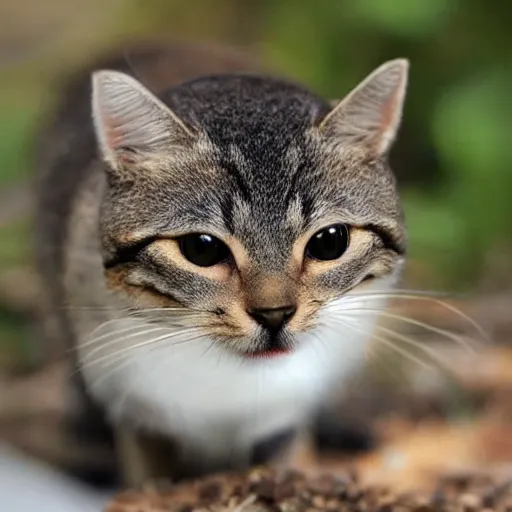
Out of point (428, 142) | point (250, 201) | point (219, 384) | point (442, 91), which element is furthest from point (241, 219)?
point (442, 91)

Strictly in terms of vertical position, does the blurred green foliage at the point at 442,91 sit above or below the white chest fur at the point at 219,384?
above

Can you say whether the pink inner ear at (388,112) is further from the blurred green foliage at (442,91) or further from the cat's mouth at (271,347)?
the blurred green foliage at (442,91)

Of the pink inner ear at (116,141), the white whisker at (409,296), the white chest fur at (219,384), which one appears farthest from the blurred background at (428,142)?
the pink inner ear at (116,141)

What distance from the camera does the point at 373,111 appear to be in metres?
1.81

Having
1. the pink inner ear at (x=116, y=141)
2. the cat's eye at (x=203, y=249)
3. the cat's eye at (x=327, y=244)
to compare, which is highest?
the pink inner ear at (x=116, y=141)

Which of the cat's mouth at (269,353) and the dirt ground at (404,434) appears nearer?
the cat's mouth at (269,353)

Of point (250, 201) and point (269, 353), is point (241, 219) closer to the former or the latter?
point (250, 201)

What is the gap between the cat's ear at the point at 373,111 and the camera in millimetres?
1766

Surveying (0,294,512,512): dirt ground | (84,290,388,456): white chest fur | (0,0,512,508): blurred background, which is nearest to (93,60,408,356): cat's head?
(84,290,388,456): white chest fur

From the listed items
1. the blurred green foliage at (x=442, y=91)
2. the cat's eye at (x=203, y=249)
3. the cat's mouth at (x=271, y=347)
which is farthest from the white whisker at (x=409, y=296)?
the blurred green foliage at (x=442, y=91)

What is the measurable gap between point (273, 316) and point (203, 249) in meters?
0.18

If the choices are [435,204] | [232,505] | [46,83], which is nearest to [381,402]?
[435,204]

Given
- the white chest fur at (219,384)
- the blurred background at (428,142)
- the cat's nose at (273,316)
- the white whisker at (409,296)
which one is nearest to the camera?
the cat's nose at (273,316)

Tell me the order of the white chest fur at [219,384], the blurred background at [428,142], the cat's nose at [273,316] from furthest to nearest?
the blurred background at [428,142] < the white chest fur at [219,384] < the cat's nose at [273,316]
